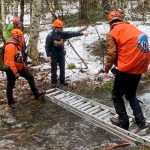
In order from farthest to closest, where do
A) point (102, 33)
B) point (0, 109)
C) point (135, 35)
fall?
1. point (102, 33)
2. point (0, 109)
3. point (135, 35)

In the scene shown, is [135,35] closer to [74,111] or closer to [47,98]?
[74,111]

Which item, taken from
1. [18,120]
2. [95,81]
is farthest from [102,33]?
[18,120]

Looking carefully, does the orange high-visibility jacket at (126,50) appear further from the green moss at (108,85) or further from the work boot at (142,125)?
the green moss at (108,85)

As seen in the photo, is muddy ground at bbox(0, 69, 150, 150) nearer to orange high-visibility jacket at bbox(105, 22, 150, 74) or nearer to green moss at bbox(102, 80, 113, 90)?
green moss at bbox(102, 80, 113, 90)

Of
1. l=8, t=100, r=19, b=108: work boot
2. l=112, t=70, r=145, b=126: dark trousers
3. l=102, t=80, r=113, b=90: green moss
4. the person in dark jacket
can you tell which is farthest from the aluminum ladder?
l=102, t=80, r=113, b=90: green moss

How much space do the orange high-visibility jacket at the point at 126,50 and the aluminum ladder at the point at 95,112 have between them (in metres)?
1.19

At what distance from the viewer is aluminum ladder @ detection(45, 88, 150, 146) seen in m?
7.23

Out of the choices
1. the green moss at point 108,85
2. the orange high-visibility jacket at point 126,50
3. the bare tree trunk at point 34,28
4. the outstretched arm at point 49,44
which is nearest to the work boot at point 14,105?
the outstretched arm at point 49,44

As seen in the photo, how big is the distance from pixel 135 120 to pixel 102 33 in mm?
9288

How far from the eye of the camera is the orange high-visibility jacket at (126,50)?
6875mm

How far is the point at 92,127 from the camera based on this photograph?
817 centimetres

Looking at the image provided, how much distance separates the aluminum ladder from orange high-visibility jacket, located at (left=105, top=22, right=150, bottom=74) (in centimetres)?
119

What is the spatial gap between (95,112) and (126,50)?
2.37 metres

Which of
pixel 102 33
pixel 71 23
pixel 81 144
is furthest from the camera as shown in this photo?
pixel 71 23
